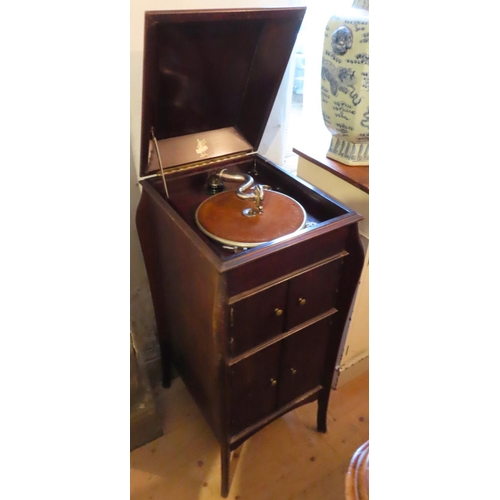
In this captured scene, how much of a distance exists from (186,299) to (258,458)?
0.69 meters

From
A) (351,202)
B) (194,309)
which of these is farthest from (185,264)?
(351,202)

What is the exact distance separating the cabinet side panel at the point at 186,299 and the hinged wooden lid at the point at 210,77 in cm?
17

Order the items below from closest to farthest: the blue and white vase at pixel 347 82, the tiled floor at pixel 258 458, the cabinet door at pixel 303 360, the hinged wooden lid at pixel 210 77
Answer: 1. the hinged wooden lid at pixel 210 77
2. the blue and white vase at pixel 347 82
3. the cabinet door at pixel 303 360
4. the tiled floor at pixel 258 458

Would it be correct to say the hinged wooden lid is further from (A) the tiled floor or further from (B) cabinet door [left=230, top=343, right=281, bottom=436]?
(A) the tiled floor

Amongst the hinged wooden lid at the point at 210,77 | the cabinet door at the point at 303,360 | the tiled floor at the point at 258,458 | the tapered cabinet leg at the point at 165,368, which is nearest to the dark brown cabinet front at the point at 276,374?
the cabinet door at the point at 303,360

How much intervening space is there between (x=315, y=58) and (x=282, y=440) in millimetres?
1321

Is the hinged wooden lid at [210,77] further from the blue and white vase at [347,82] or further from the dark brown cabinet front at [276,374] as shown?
the dark brown cabinet front at [276,374]

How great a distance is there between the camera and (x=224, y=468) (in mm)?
1235

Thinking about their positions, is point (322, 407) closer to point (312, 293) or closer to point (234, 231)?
point (312, 293)

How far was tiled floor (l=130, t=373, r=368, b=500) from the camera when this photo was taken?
1.32 metres

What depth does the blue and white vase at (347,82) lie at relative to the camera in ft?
3.23

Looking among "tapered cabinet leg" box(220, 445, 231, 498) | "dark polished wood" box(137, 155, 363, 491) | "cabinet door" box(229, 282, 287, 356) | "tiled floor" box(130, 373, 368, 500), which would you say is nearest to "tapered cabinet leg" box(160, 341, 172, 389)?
"tiled floor" box(130, 373, 368, 500)
